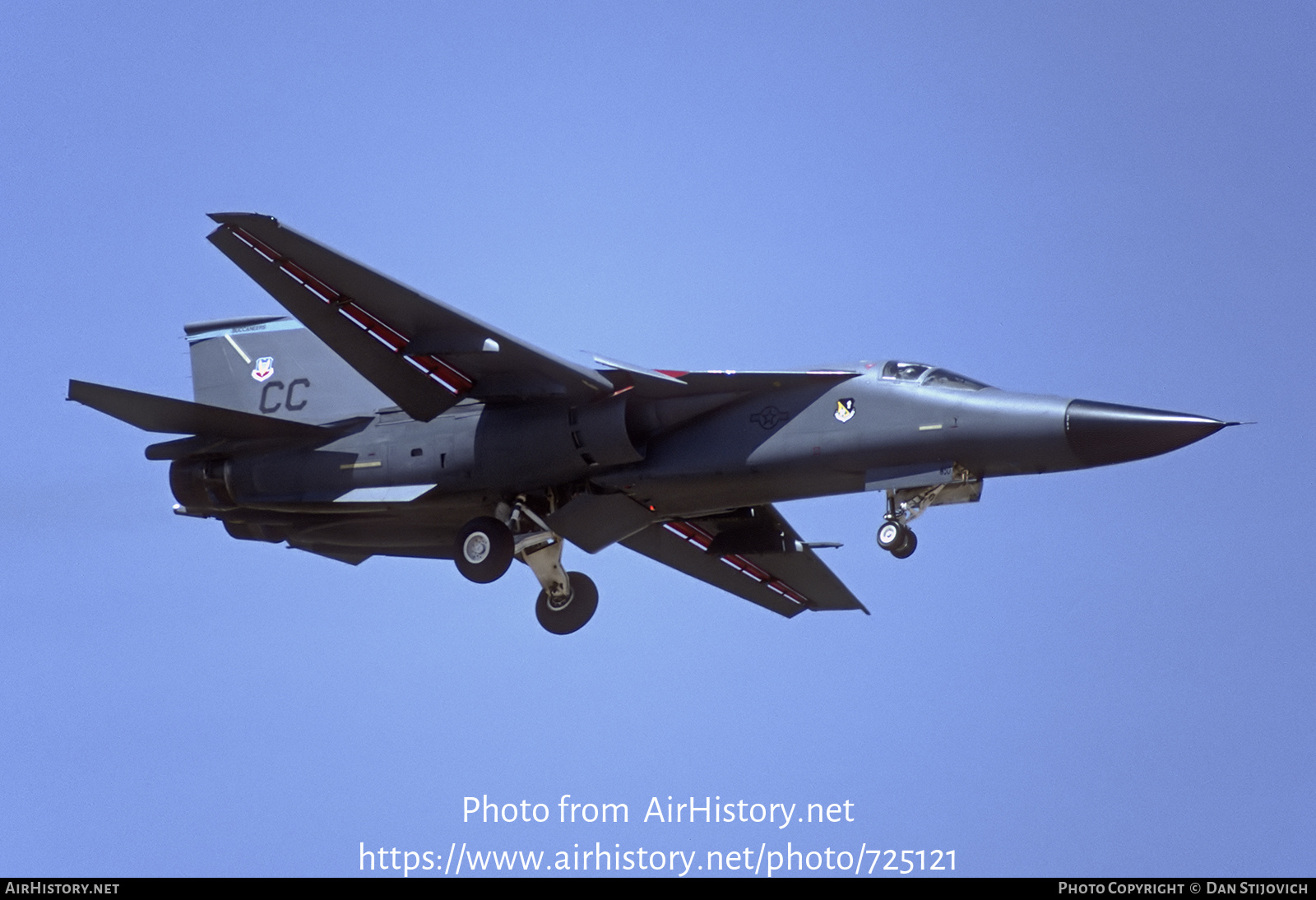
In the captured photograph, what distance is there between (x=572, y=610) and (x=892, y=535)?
541 centimetres

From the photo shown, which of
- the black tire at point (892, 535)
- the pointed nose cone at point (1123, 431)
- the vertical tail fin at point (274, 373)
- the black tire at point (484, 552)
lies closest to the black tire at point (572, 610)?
the black tire at point (484, 552)

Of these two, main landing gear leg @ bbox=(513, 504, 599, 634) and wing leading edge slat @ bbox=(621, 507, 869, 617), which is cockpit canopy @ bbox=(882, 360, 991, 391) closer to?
wing leading edge slat @ bbox=(621, 507, 869, 617)

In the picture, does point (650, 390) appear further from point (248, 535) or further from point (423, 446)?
point (248, 535)

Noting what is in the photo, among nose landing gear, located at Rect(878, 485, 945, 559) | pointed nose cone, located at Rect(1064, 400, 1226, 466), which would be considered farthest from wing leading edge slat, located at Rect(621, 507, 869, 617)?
pointed nose cone, located at Rect(1064, 400, 1226, 466)

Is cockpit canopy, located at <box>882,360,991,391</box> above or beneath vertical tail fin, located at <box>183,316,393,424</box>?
beneath

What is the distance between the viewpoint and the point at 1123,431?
22.1 m

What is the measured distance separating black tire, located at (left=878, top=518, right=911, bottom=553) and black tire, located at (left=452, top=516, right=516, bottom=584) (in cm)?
493

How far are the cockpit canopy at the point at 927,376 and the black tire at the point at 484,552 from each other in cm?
541

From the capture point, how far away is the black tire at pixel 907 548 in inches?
891

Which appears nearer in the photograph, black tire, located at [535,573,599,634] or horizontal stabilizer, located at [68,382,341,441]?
horizontal stabilizer, located at [68,382,341,441]

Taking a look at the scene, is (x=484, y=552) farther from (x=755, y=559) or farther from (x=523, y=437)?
(x=755, y=559)

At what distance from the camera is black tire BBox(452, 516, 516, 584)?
24500 millimetres

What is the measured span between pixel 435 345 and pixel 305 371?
3749 millimetres

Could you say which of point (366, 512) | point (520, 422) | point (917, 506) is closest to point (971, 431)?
point (917, 506)
